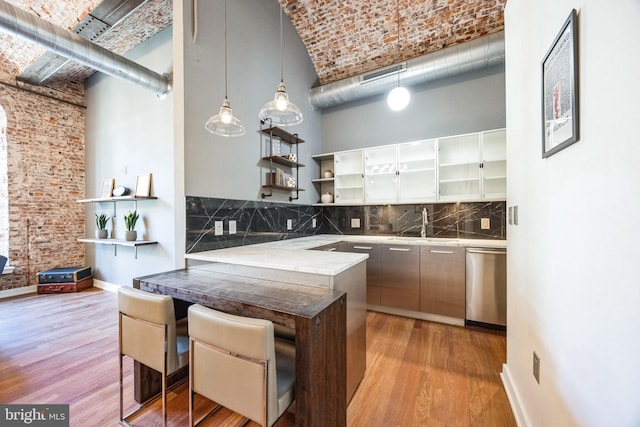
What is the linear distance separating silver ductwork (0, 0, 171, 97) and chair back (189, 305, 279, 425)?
3.22m

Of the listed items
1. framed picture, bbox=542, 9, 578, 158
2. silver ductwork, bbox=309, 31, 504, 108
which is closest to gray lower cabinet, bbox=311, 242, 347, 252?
framed picture, bbox=542, 9, 578, 158

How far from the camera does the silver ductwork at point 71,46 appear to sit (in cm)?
226

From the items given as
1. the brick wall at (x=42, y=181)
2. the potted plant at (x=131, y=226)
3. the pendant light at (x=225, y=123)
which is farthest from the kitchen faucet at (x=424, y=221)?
the brick wall at (x=42, y=181)

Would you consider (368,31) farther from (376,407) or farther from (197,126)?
(376,407)

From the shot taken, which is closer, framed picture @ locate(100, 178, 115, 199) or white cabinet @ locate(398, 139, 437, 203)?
white cabinet @ locate(398, 139, 437, 203)

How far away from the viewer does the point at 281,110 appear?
1885 mm

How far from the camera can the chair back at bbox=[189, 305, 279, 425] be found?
1021mm

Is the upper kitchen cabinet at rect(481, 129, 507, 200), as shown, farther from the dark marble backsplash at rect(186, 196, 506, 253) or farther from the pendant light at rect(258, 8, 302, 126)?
the pendant light at rect(258, 8, 302, 126)

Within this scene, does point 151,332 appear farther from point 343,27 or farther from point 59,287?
point 343,27

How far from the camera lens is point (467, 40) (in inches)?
133

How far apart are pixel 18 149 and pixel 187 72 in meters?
3.86

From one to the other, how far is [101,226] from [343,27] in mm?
4971

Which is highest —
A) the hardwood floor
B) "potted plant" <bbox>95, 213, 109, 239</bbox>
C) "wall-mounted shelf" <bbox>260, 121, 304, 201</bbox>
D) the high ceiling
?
the high ceiling

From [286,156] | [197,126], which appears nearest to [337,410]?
[197,126]
